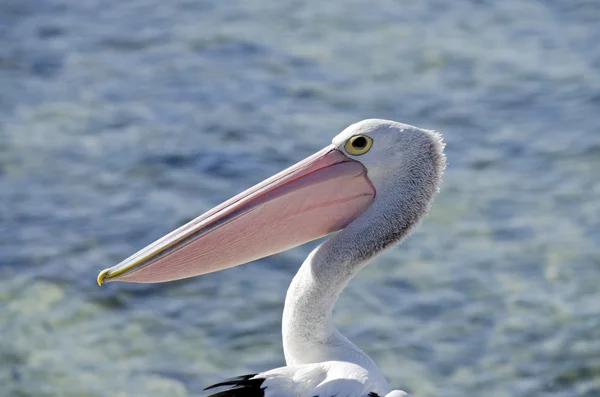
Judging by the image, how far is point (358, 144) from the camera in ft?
14.3

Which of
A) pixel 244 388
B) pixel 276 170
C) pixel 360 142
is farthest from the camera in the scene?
pixel 276 170

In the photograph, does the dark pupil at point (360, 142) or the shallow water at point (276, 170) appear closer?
the dark pupil at point (360, 142)

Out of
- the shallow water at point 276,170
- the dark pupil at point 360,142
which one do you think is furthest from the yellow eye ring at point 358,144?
the shallow water at point 276,170

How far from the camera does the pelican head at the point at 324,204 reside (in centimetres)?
431

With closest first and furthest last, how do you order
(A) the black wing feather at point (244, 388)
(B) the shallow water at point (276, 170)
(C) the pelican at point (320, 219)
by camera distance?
(A) the black wing feather at point (244, 388), (C) the pelican at point (320, 219), (B) the shallow water at point (276, 170)

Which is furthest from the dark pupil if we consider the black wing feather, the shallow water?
the shallow water

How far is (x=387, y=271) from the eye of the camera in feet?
23.7

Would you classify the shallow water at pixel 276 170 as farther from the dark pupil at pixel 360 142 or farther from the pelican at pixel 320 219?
the dark pupil at pixel 360 142

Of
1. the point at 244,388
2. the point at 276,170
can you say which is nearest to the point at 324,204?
the point at 244,388

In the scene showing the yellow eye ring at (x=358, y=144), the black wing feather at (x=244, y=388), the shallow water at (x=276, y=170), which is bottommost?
the black wing feather at (x=244, y=388)

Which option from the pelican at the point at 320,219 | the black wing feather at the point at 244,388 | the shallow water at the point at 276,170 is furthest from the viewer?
the shallow water at the point at 276,170

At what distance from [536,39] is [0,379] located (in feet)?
19.4

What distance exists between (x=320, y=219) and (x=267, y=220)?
24 centimetres

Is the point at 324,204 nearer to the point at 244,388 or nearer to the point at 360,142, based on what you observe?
the point at 360,142
